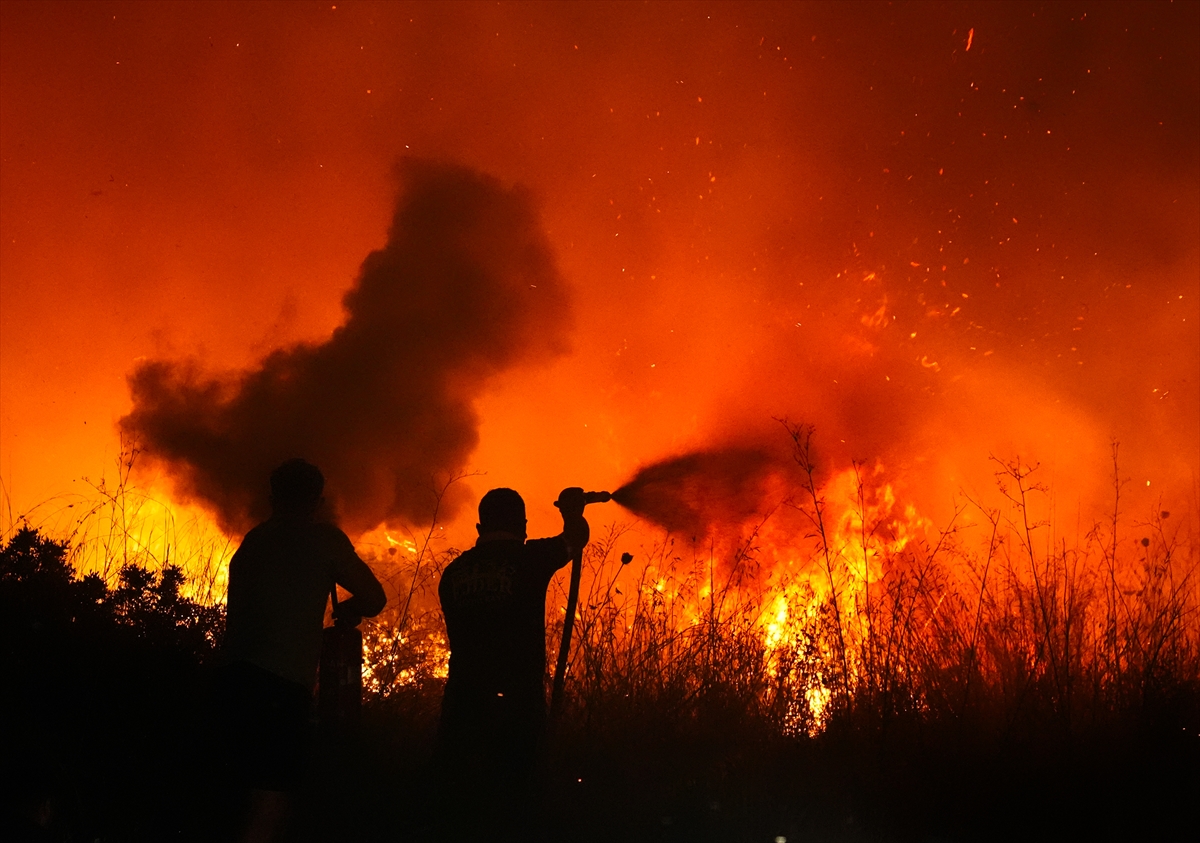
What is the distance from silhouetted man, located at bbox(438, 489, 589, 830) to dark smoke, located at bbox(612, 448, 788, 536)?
3.18ft

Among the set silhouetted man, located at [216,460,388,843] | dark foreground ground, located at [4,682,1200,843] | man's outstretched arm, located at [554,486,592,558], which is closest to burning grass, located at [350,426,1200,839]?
dark foreground ground, located at [4,682,1200,843]

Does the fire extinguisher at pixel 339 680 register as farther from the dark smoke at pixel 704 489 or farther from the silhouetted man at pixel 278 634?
the dark smoke at pixel 704 489

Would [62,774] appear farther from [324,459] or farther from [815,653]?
[324,459]

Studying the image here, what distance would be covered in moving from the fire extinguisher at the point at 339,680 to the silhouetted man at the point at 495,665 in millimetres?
412

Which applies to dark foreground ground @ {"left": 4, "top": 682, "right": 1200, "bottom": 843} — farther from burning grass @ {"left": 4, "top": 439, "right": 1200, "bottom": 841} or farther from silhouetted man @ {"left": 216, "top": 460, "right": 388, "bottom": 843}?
silhouetted man @ {"left": 216, "top": 460, "right": 388, "bottom": 843}

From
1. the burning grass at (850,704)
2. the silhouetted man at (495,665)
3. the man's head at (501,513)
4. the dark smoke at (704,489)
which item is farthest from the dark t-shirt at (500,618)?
the dark smoke at (704,489)

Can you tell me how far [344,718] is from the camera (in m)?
4.52

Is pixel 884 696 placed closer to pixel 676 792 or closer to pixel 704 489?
pixel 676 792

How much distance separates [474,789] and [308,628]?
113cm

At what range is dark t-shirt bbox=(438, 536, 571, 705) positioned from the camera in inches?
175

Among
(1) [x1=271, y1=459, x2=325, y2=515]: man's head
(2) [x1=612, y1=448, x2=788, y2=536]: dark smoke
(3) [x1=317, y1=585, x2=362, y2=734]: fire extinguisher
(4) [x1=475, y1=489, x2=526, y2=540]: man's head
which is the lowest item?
(3) [x1=317, y1=585, x2=362, y2=734]: fire extinguisher

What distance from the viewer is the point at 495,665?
14.6ft

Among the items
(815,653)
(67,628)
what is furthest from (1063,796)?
(67,628)

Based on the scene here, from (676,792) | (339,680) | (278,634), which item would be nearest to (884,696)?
(676,792)
